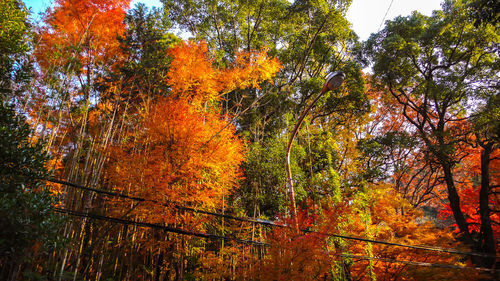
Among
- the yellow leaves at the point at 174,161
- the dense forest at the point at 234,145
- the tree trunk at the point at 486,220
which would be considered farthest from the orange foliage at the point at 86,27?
the tree trunk at the point at 486,220

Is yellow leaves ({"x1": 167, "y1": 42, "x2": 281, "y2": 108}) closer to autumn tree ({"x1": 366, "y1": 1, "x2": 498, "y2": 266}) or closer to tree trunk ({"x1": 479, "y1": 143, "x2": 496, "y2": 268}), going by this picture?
autumn tree ({"x1": 366, "y1": 1, "x2": 498, "y2": 266})

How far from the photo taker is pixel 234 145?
30.3 feet

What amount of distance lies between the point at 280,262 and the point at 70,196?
5292 millimetres

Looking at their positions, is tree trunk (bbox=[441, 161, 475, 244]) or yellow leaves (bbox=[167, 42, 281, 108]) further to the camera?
yellow leaves (bbox=[167, 42, 281, 108])

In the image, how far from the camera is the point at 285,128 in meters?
12.7

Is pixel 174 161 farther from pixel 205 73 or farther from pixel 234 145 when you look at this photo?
pixel 205 73

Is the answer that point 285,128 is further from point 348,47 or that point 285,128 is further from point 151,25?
point 151,25

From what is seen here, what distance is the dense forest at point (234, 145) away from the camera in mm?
4965

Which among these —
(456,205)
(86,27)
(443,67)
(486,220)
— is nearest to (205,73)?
(86,27)

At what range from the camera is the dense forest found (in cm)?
496

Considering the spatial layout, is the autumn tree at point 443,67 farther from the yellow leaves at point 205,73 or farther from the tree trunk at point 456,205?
the yellow leaves at point 205,73

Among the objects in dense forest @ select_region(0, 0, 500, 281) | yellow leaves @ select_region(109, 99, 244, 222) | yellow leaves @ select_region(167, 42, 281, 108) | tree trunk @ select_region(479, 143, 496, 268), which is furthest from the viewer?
yellow leaves @ select_region(167, 42, 281, 108)

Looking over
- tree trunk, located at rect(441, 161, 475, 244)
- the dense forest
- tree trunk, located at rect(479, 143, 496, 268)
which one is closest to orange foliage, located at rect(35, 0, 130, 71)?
the dense forest

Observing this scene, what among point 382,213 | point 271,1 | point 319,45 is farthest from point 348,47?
point 382,213
